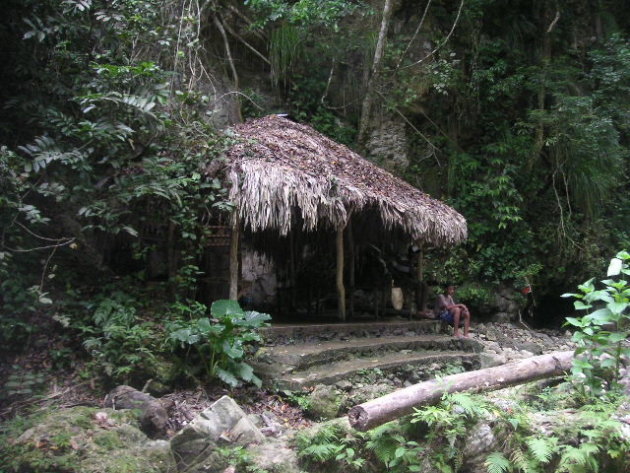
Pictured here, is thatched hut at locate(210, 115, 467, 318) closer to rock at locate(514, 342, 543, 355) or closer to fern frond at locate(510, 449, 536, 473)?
rock at locate(514, 342, 543, 355)

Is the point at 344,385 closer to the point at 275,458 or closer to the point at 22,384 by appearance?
the point at 275,458

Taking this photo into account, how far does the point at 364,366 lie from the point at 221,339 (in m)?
1.80

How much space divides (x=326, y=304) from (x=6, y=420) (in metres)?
5.99

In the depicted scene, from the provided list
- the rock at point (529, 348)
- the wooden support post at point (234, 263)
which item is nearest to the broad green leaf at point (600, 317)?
the wooden support post at point (234, 263)

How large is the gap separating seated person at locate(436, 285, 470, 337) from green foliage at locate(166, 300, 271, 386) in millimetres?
4060

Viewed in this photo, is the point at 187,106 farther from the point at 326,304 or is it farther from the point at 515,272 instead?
the point at 515,272

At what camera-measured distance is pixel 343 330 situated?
6805 mm

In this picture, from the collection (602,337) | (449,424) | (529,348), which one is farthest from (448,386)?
(529,348)

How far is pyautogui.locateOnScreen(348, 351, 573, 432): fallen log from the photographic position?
352cm

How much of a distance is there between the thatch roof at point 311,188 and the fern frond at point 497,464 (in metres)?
3.06

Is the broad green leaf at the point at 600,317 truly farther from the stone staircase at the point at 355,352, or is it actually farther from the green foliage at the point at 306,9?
the green foliage at the point at 306,9

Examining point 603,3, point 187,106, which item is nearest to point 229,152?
point 187,106

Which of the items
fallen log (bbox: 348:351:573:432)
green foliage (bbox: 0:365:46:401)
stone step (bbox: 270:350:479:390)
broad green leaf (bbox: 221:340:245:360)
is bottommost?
stone step (bbox: 270:350:479:390)

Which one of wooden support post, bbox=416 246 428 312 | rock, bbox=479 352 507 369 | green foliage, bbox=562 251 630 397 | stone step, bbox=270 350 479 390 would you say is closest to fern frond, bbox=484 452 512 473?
green foliage, bbox=562 251 630 397
